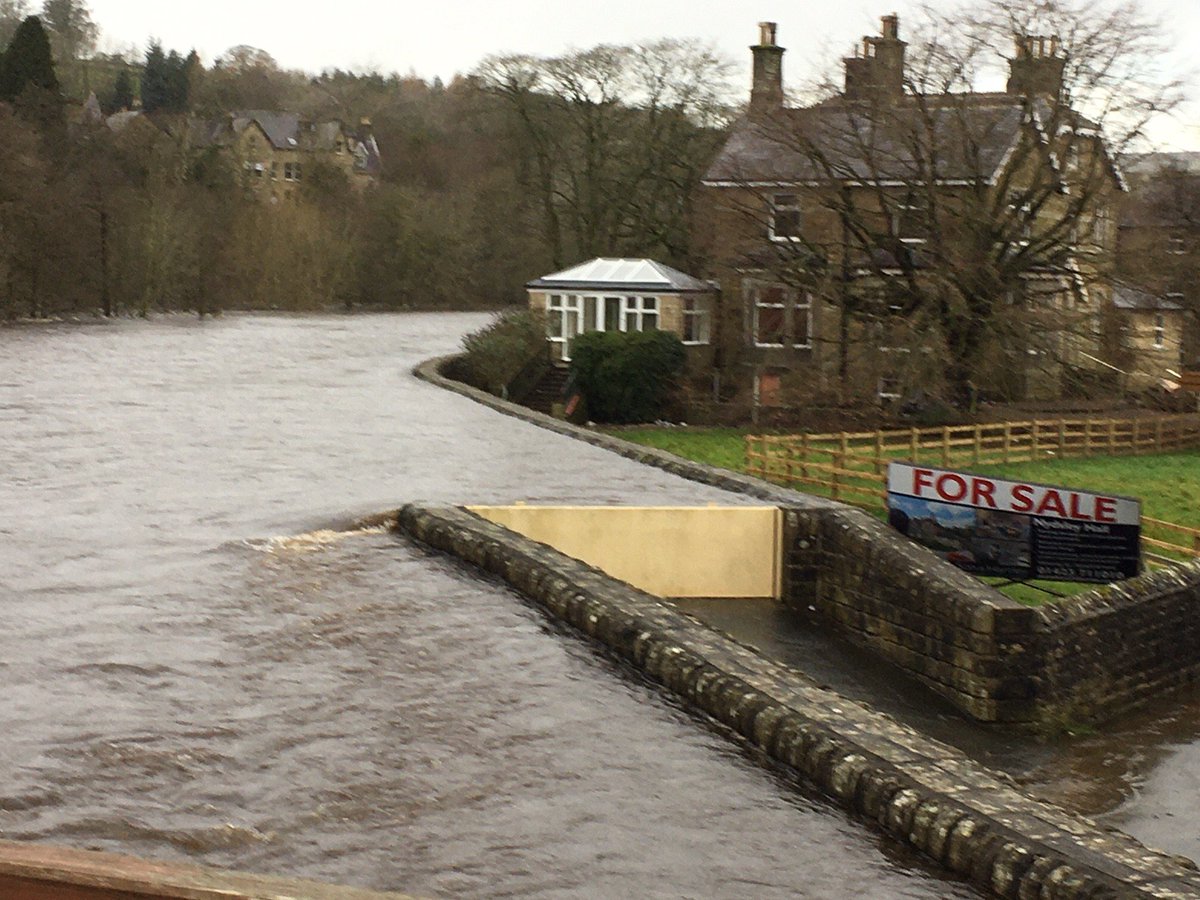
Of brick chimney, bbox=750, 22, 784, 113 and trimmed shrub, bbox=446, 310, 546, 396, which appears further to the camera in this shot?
brick chimney, bbox=750, 22, 784, 113

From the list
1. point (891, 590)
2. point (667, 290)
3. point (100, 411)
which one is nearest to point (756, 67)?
point (667, 290)

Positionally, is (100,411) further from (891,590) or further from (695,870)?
(695,870)

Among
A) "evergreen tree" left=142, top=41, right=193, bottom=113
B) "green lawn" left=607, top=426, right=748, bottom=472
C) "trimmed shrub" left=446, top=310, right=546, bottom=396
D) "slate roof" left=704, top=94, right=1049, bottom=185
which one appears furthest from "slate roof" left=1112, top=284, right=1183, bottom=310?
"evergreen tree" left=142, top=41, right=193, bottom=113

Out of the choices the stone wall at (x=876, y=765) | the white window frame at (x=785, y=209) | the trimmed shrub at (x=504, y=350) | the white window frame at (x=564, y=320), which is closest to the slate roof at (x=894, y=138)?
the white window frame at (x=785, y=209)

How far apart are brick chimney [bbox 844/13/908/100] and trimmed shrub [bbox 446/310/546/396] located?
36.0 ft

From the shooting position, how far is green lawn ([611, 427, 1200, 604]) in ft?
88.6

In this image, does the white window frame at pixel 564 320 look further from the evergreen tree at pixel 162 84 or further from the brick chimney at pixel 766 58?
the evergreen tree at pixel 162 84

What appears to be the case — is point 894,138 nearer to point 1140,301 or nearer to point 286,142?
point 1140,301

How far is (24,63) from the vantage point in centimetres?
7981

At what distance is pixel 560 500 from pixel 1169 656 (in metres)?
8.50

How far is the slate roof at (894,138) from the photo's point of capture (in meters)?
35.4

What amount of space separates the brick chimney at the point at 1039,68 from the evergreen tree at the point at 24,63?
57453mm

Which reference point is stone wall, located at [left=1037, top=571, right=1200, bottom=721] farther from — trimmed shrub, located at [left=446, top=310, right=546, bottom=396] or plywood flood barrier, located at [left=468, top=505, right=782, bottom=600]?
trimmed shrub, located at [left=446, top=310, right=546, bottom=396]

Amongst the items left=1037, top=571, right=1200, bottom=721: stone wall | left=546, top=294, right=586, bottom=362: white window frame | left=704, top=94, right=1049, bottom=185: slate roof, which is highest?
left=704, top=94, right=1049, bottom=185: slate roof
